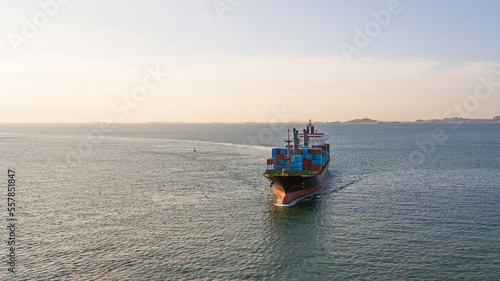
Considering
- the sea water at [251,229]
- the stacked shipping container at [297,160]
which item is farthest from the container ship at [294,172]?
the sea water at [251,229]

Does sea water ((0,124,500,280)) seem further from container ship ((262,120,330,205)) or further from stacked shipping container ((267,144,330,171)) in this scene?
stacked shipping container ((267,144,330,171))

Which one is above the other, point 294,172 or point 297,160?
point 297,160

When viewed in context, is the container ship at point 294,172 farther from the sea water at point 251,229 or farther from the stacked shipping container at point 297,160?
the sea water at point 251,229

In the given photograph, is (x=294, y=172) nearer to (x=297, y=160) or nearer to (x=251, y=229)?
(x=297, y=160)

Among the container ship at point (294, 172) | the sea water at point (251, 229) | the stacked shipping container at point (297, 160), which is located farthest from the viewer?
the stacked shipping container at point (297, 160)

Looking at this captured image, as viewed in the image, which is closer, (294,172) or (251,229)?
(251,229)

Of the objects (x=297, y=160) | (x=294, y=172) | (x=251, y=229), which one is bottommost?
(x=251, y=229)

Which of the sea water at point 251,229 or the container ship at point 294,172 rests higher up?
the container ship at point 294,172

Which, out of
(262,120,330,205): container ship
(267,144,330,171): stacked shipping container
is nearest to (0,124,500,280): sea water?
(262,120,330,205): container ship

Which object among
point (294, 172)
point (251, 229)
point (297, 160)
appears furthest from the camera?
point (297, 160)

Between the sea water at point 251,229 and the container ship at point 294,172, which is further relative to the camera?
the container ship at point 294,172

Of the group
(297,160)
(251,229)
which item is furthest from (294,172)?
(251,229)

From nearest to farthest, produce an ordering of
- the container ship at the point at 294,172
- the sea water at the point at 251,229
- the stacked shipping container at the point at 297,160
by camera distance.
A: the sea water at the point at 251,229, the container ship at the point at 294,172, the stacked shipping container at the point at 297,160

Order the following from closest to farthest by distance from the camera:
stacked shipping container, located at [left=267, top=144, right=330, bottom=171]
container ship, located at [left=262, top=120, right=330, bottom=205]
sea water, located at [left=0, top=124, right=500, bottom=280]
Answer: sea water, located at [left=0, top=124, right=500, bottom=280] → container ship, located at [left=262, top=120, right=330, bottom=205] → stacked shipping container, located at [left=267, top=144, right=330, bottom=171]
